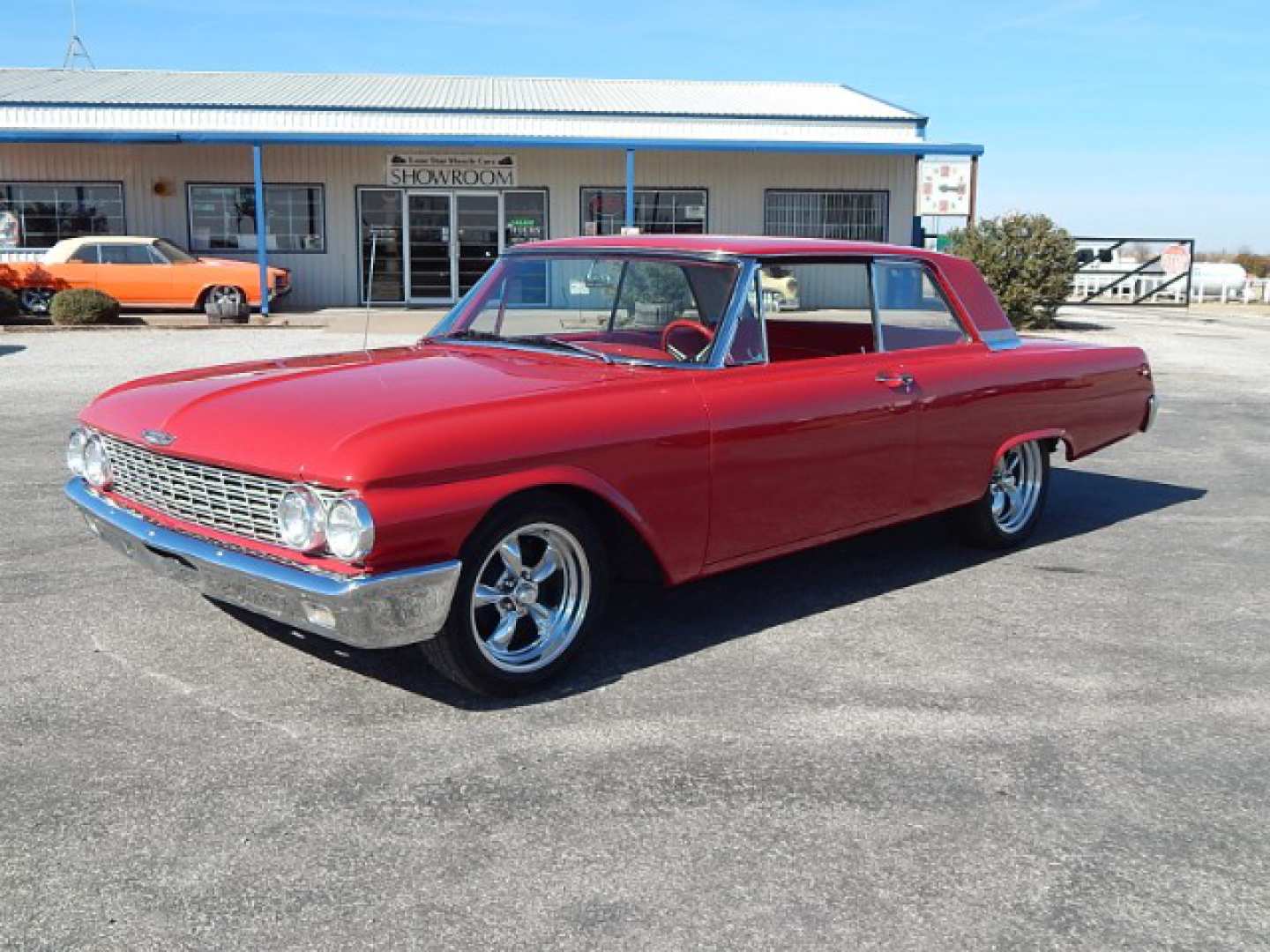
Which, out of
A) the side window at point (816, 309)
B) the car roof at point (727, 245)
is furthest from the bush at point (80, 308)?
the side window at point (816, 309)

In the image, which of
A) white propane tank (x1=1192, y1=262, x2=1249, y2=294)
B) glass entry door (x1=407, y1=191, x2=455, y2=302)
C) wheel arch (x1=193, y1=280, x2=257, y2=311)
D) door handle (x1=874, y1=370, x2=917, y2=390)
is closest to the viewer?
door handle (x1=874, y1=370, x2=917, y2=390)

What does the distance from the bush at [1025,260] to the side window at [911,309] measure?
15.4 metres

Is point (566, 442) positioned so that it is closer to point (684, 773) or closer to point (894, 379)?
point (684, 773)

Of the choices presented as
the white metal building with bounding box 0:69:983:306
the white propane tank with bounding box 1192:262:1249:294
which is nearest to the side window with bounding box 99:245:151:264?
the white metal building with bounding box 0:69:983:306

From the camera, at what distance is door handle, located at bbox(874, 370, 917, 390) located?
4977 mm

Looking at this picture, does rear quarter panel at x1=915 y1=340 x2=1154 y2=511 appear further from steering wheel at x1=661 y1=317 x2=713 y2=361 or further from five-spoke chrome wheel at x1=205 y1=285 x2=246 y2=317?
five-spoke chrome wheel at x1=205 y1=285 x2=246 y2=317

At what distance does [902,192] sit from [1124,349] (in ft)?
66.1

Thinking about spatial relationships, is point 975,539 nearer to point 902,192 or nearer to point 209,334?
point 209,334

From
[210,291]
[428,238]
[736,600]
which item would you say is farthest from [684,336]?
[428,238]

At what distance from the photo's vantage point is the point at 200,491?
3.83 metres

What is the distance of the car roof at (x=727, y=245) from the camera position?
15.5 ft

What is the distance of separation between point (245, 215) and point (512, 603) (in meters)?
22.6

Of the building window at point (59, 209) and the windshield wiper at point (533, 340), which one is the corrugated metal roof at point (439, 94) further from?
the windshield wiper at point (533, 340)

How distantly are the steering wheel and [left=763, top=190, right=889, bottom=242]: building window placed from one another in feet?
70.4
